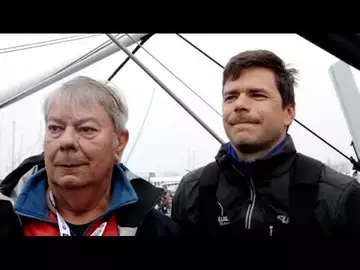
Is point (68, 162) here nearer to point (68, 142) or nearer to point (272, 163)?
point (68, 142)

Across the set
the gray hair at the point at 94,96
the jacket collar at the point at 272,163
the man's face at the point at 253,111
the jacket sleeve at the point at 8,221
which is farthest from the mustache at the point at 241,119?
the jacket sleeve at the point at 8,221

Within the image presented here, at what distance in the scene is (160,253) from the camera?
1.75 ft

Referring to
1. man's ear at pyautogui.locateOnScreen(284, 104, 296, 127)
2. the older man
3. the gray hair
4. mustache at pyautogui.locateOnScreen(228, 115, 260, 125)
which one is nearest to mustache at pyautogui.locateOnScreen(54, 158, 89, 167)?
the older man

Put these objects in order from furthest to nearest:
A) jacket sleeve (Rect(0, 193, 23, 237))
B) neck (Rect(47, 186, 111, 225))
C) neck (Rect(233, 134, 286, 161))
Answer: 1. neck (Rect(233, 134, 286, 161))
2. neck (Rect(47, 186, 111, 225))
3. jacket sleeve (Rect(0, 193, 23, 237))

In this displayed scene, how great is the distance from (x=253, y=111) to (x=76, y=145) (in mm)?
390

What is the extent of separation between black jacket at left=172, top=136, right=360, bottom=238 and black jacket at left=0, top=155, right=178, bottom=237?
0.10 meters

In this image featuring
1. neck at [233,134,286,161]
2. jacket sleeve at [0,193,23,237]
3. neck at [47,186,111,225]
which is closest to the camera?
jacket sleeve at [0,193,23,237]

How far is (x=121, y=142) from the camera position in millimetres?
1009

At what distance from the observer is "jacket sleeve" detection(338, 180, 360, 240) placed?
3.20ft

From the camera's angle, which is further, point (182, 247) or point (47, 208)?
point (47, 208)

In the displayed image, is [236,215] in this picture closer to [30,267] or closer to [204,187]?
[204,187]

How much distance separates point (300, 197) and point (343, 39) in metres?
0.41

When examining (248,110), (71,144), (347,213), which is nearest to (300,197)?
(347,213)

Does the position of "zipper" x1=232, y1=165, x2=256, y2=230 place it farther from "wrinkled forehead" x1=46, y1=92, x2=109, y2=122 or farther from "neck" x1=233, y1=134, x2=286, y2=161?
"wrinkled forehead" x1=46, y1=92, x2=109, y2=122
